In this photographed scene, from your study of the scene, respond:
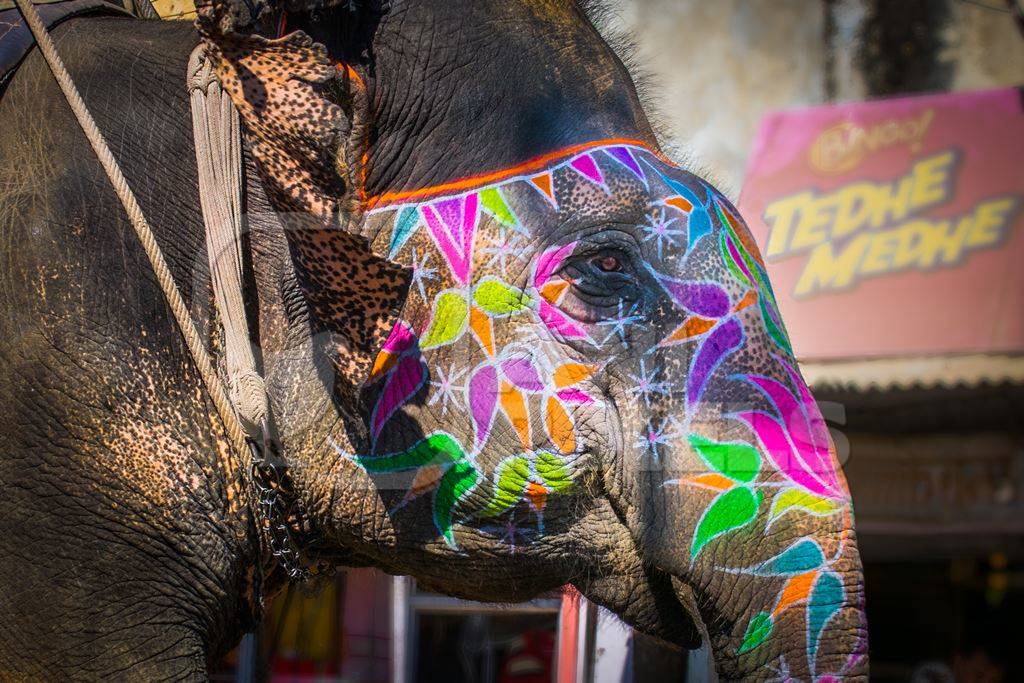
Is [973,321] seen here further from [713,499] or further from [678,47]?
[713,499]

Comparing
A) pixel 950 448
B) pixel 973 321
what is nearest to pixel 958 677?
pixel 950 448

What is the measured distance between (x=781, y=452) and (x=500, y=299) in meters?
0.50

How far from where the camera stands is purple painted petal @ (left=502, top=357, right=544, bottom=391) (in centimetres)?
182

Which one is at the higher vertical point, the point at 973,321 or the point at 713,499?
the point at 973,321

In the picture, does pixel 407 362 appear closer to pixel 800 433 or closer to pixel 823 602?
pixel 800 433

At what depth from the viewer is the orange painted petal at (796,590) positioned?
66.3 inches

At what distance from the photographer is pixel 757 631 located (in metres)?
1.70

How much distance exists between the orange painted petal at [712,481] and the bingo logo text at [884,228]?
164 inches

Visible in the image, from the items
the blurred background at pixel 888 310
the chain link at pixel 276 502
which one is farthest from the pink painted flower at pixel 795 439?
the blurred background at pixel 888 310

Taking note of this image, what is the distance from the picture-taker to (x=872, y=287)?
5.85m

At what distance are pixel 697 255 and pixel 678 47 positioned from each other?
5499mm

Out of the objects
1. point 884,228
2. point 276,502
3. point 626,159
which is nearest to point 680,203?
point 626,159

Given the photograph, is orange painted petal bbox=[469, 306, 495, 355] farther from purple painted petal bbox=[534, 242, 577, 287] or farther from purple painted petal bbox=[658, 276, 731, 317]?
purple painted petal bbox=[658, 276, 731, 317]

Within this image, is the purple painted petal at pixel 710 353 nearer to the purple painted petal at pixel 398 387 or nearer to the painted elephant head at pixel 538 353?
the painted elephant head at pixel 538 353
